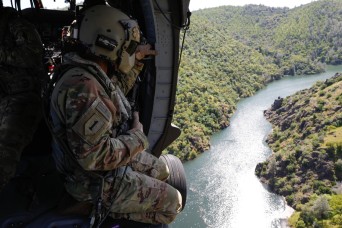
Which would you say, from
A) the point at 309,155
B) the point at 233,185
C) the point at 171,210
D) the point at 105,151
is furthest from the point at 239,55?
the point at 105,151

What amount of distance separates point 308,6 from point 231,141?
290 ft

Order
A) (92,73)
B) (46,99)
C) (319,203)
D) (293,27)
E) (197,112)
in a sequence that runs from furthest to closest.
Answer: (293,27) < (197,112) < (319,203) < (46,99) < (92,73)

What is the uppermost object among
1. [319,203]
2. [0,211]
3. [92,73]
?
[92,73]

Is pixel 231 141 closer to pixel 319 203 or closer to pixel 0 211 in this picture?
pixel 319 203

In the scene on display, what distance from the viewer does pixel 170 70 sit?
4.18 metres

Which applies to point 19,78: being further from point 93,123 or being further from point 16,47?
point 93,123

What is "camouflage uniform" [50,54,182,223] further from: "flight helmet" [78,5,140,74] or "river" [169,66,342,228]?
"river" [169,66,342,228]

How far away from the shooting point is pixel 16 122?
369cm

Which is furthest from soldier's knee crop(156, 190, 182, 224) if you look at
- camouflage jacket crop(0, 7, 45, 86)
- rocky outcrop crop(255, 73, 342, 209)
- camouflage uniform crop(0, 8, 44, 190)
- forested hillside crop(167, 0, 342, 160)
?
forested hillside crop(167, 0, 342, 160)

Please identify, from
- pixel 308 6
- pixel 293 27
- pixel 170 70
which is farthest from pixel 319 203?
pixel 308 6

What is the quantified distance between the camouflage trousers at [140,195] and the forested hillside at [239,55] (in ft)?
147

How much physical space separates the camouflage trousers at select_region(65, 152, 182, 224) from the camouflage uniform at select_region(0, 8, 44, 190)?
4.28 ft

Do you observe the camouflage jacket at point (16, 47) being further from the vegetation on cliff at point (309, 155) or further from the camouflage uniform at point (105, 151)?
the vegetation on cliff at point (309, 155)

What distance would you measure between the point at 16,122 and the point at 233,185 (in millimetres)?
38075
